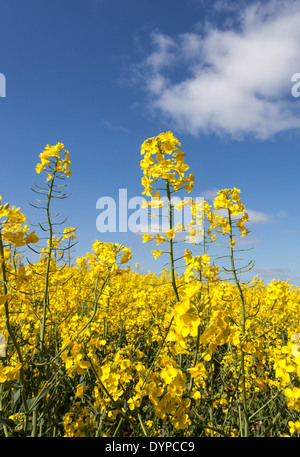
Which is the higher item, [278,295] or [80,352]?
[278,295]

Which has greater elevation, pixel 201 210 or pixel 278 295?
pixel 201 210

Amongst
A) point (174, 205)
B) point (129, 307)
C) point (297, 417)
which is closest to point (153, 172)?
point (174, 205)

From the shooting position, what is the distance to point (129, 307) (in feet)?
18.6

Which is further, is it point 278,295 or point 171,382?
point 278,295
